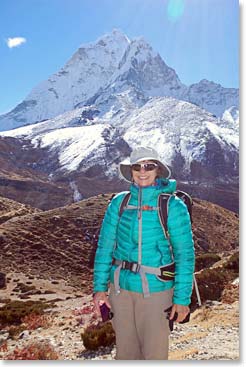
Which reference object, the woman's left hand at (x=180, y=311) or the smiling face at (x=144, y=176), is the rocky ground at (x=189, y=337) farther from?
the smiling face at (x=144, y=176)

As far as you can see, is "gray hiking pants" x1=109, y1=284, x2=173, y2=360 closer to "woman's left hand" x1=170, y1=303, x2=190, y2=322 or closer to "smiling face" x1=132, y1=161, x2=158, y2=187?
"woman's left hand" x1=170, y1=303, x2=190, y2=322

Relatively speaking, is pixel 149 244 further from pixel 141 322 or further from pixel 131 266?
pixel 141 322

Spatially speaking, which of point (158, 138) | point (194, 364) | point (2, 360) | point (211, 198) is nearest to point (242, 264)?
point (194, 364)

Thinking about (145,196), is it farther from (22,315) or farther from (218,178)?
(218,178)

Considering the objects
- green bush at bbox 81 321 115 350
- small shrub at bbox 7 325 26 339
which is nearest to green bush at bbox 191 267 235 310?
green bush at bbox 81 321 115 350

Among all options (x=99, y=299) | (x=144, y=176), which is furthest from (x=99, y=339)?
(x=144, y=176)
